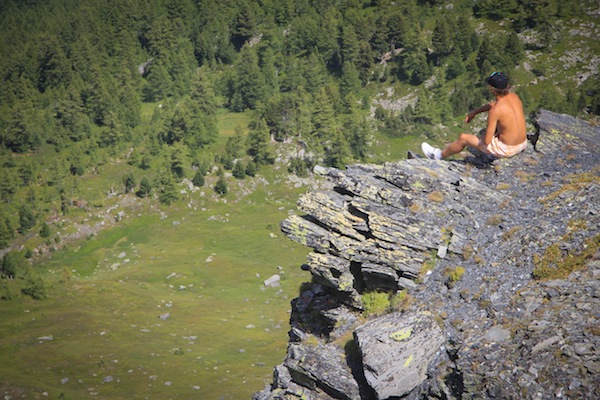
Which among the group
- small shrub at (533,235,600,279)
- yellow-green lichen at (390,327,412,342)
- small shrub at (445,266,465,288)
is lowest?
yellow-green lichen at (390,327,412,342)

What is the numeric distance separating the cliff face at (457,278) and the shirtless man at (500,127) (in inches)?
78.9

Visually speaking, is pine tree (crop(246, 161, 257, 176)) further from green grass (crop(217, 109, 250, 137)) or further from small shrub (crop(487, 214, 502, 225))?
small shrub (crop(487, 214, 502, 225))

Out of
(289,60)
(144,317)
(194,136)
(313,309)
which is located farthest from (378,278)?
(289,60)

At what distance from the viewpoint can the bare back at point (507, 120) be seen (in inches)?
1086

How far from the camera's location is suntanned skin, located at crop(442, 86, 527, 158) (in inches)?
1088

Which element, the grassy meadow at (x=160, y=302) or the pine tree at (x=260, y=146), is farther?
the pine tree at (x=260, y=146)

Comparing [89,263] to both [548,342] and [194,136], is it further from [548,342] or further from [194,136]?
[548,342]

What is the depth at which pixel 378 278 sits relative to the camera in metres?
28.4

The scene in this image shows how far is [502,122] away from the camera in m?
28.7

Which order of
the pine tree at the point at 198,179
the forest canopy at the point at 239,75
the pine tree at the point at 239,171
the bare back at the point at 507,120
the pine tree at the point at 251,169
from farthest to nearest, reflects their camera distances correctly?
1. the forest canopy at the point at 239,75
2. the pine tree at the point at 251,169
3. the pine tree at the point at 239,171
4. the pine tree at the point at 198,179
5. the bare back at the point at 507,120

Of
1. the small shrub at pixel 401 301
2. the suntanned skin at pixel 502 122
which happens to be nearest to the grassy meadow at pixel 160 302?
the small shrub at pixel 401 301

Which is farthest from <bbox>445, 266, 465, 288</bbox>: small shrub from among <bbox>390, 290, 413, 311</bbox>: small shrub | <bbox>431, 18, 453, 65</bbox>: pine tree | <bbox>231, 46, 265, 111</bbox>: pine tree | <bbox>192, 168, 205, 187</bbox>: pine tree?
<bbox>431, 18, 453, 65</bbox>: pine tree

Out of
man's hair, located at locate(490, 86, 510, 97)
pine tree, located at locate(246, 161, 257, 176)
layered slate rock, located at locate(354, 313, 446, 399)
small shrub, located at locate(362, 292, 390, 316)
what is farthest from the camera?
pine tree, located at locate(246, 161, 257, 176)

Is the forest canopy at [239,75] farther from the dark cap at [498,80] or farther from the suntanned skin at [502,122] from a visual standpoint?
the dark cap at [498,80]
